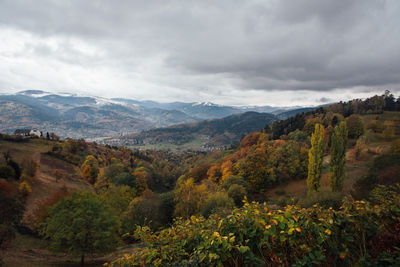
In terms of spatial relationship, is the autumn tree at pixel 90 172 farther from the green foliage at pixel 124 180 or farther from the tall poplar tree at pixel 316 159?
the tall poplar tree at pixel 316 159

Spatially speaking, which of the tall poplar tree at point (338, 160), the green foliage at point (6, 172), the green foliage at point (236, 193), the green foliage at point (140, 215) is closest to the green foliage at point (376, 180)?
the tall poplar tree at point (338, 160)

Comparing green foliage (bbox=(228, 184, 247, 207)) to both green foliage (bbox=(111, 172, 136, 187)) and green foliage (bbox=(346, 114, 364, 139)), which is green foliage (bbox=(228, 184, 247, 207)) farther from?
green foliage (bbox=(346, 114, 364, 139))

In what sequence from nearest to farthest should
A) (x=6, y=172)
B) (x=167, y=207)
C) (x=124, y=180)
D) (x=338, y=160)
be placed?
(x=338, y=160) < (x=167, y=207) < (x=6, y=172) < (x=124, y=180)

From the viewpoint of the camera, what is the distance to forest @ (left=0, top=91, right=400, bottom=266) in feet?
11.6

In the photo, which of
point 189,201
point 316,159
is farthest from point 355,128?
point 189,201

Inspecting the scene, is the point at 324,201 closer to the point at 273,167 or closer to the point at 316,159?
the point at 316,159

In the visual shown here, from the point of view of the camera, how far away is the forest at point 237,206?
3.55 m

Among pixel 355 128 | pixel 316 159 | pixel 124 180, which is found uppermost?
pixel 355 128

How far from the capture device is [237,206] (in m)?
Result: 27.8

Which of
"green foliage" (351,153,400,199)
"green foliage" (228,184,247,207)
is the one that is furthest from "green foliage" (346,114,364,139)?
"green foliage" (228,184,247,207)

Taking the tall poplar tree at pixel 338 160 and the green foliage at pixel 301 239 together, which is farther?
the tall poplar tree at pixel 338 160

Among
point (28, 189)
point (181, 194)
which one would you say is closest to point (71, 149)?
point (28, 189)

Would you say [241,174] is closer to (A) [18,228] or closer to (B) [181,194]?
(B) [181,194]

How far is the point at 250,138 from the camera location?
82062mm
